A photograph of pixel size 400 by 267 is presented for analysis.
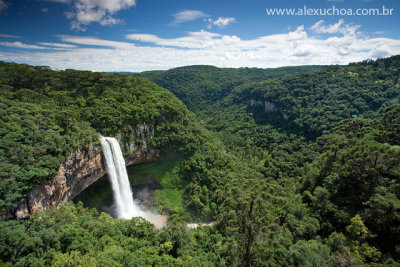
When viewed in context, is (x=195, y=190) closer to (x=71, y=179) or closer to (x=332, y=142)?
(x=71, y=179)

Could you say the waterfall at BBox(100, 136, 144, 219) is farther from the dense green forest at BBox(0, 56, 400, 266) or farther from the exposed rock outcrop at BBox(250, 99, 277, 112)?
the exposed rock outcrop at BBox(250, 99, 277, 112)

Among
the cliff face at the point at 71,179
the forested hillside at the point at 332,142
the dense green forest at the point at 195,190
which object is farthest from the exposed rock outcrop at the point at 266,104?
the cliff face at the point at 71,179

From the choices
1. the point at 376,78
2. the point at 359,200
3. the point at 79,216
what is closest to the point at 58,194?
the point at 79,216

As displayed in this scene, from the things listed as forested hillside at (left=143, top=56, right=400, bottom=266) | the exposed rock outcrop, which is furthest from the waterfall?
the exposed rock outcrop

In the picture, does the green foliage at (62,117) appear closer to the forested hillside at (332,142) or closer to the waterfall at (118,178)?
the waterfall at (118,178)

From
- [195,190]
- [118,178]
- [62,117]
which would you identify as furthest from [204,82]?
[62,117]
